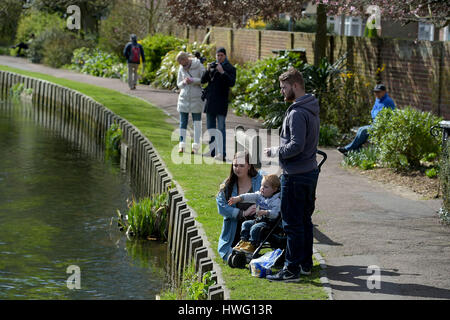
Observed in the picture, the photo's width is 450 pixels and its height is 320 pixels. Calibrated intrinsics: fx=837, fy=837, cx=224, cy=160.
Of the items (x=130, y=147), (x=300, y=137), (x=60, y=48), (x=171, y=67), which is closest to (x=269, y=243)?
(x=300, y=137)

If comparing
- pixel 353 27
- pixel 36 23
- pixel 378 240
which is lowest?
pixel 378 240

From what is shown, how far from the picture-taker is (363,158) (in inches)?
610

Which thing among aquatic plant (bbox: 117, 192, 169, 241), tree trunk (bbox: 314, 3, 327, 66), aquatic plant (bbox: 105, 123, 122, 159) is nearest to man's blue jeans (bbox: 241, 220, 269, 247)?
aquatic plant (bbox: 117, 192, 169, 241)

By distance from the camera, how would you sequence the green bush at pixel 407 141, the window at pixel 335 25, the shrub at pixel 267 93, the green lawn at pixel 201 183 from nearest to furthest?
the green lawn at pixel 201 183 < the green bush at pixel 407 141 < the shrub at pixel 267 93 < the window at pixel 335 25

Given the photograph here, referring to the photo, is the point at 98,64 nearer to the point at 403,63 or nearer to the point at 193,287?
the point at 403,63

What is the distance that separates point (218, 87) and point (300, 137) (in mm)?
7058

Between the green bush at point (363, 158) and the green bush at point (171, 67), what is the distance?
13.8 m

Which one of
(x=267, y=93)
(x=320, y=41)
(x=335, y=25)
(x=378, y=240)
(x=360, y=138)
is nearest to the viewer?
(x=378, y=240)

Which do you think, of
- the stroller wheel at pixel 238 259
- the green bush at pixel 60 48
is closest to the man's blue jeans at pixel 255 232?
the stroller wheel at pixel 238 259

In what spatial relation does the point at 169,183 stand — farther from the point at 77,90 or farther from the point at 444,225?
the point at 77,90

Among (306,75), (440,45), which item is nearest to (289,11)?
(306,75)

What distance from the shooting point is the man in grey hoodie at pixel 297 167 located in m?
8.19

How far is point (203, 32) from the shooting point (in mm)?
33562

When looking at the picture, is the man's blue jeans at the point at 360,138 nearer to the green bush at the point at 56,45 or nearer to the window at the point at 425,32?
the window at the point at 425,32
